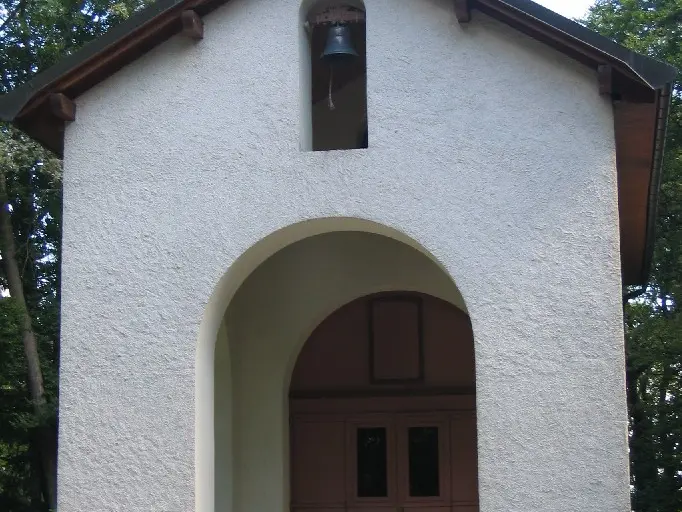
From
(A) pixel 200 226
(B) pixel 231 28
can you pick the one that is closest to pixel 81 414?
(A) pixel 200 226

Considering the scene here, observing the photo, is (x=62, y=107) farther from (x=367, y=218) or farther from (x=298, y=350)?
(x=298, y=350)

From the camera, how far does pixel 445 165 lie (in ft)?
25.3

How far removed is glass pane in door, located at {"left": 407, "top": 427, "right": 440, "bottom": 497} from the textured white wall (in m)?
3.15

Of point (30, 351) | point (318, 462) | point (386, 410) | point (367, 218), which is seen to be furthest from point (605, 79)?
point (30, 351)

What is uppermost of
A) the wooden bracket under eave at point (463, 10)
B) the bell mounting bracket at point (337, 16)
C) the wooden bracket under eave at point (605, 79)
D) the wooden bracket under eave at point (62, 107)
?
the bell mounting bracket at point (337, 16)

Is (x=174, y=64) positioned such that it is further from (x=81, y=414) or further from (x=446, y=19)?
(x=81, y=414)

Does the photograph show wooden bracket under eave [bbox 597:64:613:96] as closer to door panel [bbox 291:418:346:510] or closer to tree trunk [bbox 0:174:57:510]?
door panel [bbox 291:418:346:510]

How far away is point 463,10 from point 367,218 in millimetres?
1783

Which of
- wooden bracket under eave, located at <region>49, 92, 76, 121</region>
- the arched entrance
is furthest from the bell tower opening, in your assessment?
wooden bracket under eave, located at <region>49, 92, 76, 121</region>

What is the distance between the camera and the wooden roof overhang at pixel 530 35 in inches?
288

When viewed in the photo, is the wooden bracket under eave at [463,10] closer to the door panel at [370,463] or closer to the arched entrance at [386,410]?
the arched entrance at [386,410]

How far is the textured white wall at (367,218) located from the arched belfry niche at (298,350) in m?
1.94

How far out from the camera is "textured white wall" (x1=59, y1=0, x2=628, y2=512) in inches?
285

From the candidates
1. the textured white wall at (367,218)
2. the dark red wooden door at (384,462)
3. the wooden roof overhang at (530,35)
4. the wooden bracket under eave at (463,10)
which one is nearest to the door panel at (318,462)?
the dark red wooden door at (384,462)
